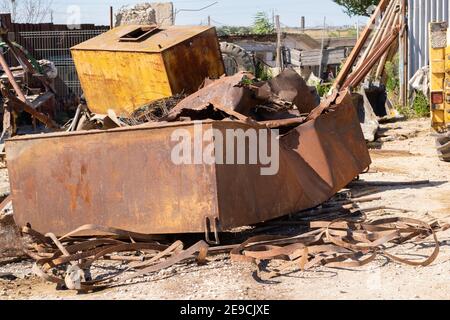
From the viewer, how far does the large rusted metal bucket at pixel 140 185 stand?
580 cm

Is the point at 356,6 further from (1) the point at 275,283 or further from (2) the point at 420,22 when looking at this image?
(1) the point at 275,283

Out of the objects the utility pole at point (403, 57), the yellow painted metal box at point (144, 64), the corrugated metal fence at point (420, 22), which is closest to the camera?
the yellow painted metal box at point (144, 64)

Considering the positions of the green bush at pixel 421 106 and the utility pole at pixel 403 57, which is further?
the utility pole at pixel 403 57

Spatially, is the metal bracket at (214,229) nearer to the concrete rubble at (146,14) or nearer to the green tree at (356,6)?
the concrete rubble at (146,14)

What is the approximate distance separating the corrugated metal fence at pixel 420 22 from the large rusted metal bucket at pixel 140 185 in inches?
399

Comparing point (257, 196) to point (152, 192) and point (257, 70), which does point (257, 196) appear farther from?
point (257, 70)

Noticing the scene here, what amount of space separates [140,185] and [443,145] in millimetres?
5059

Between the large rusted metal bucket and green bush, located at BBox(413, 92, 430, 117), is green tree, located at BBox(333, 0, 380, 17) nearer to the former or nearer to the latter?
green bush, located at BBox(413, 92, 430, 117)

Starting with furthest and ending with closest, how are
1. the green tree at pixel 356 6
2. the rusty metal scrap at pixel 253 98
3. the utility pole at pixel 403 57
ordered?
1. the green tree at pixel 356 6
2. the utility pole at pixel 403 57
3. the rusty metal scrap at pixel 253 98

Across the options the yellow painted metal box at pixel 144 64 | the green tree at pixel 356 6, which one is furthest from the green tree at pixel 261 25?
the yellow painted metal box at pixel 144 64

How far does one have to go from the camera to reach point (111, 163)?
6055mm

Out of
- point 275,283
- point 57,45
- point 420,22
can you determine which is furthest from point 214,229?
point 57,45

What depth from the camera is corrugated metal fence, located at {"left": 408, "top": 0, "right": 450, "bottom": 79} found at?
15883mm

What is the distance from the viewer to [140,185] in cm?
598
